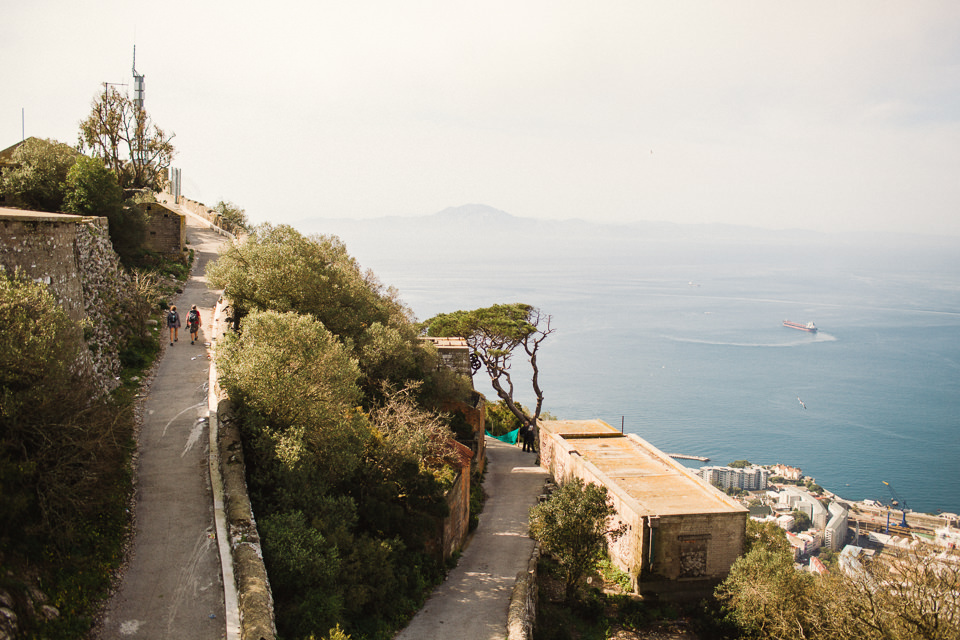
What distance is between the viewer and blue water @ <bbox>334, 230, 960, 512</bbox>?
200 feet

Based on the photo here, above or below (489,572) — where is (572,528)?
above

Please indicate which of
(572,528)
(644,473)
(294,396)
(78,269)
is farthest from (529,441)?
(78,269)

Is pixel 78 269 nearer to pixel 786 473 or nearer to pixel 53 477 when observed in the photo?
pixel 53 477

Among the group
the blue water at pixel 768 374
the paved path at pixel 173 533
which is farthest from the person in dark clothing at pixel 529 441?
the blue water at pixel 768 374

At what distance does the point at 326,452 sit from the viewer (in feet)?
37.1

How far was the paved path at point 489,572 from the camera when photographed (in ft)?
39.3

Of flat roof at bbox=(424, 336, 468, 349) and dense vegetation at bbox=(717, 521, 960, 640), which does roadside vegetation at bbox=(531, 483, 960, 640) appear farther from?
flat roof at bbox=(424, 336, 468, 349)

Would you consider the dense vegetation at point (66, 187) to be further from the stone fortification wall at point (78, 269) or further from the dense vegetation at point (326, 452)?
the dense vegetation at point (326, 452)

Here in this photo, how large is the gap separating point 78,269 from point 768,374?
298 feet

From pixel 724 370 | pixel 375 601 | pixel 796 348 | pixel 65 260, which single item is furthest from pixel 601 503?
pixel 796 348

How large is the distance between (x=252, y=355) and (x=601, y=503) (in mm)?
9298

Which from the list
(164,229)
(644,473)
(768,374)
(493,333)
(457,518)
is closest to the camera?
(457,518)

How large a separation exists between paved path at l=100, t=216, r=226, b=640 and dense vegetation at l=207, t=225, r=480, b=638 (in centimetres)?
87

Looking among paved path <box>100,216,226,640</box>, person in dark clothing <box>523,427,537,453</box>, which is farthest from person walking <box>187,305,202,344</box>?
person in dark clothing <box>523,427,537,453</box>
